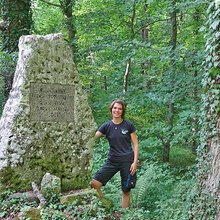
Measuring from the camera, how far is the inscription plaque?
4312 mm

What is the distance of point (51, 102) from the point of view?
14.7 feet

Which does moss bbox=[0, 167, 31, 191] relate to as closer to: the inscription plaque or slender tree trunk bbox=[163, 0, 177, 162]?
the inscription plaque

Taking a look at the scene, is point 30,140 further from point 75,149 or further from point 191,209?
point 191,209

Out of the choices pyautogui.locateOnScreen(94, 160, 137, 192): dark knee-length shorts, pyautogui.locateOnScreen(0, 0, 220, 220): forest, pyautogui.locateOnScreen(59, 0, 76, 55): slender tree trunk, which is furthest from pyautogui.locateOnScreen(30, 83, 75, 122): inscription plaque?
pyautogui.locateOnScreen(59, 0, 76, 55): slender tree trunk

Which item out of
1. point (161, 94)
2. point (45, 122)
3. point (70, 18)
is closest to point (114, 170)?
point (45, 122)

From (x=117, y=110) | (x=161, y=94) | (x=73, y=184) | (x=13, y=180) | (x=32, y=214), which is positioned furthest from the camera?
(x=161, y=94)

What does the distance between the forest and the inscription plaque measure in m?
1.43

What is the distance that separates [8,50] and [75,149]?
4.16m

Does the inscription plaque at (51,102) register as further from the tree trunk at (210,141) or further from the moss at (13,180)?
the tree trunk at (210,141)

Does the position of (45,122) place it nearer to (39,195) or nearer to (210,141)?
(39,195)

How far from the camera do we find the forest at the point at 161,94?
372 centimetres

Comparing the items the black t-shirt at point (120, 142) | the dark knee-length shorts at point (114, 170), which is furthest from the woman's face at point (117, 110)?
the dark knee-length shorts at point (114, 170)

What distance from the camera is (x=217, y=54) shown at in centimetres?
358

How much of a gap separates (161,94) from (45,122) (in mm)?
3501
